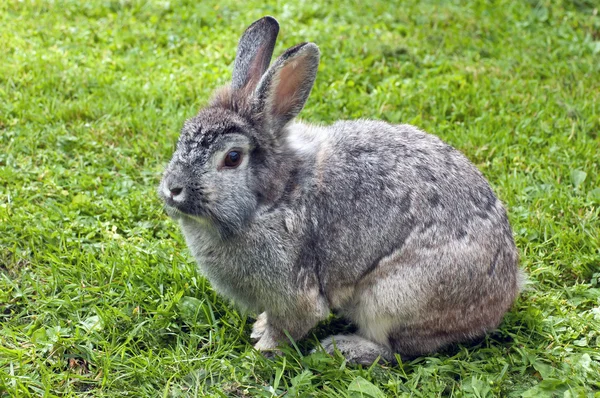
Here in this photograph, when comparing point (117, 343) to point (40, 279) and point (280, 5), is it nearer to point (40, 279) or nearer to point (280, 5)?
point (40, 279)

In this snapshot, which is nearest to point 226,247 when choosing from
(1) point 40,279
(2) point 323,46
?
(1) point 40,279

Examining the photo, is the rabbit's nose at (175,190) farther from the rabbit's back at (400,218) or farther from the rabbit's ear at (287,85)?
the rabbit's back at (400,218)

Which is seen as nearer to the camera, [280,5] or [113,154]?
[113,154]

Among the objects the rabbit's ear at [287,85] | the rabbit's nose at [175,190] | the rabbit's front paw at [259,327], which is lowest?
the rabbit's front paw at [259,327]

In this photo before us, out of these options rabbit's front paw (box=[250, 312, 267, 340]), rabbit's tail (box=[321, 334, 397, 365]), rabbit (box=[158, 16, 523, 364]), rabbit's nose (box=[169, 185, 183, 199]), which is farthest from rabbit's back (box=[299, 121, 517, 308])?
rabbit's nose (box=[169, 185, 183, 199])

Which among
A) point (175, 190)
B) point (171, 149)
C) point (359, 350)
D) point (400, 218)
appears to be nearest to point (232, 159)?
point (175, 190)

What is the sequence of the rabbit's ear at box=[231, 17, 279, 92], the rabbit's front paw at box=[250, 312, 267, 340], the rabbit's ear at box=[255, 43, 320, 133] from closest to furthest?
the rabbit's ear at box=[255, 43, 320, 133]
the rabbit's ear at box=[231, 17, 279, 92]
the rabbit's front paw at box=[250, 312, 267, 340]

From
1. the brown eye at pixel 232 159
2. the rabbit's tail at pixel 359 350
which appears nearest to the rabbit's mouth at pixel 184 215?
the brown eye at pixel 232 159

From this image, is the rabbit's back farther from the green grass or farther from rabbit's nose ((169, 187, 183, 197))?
rabbit's nose ((169, 187, 183, 197))
